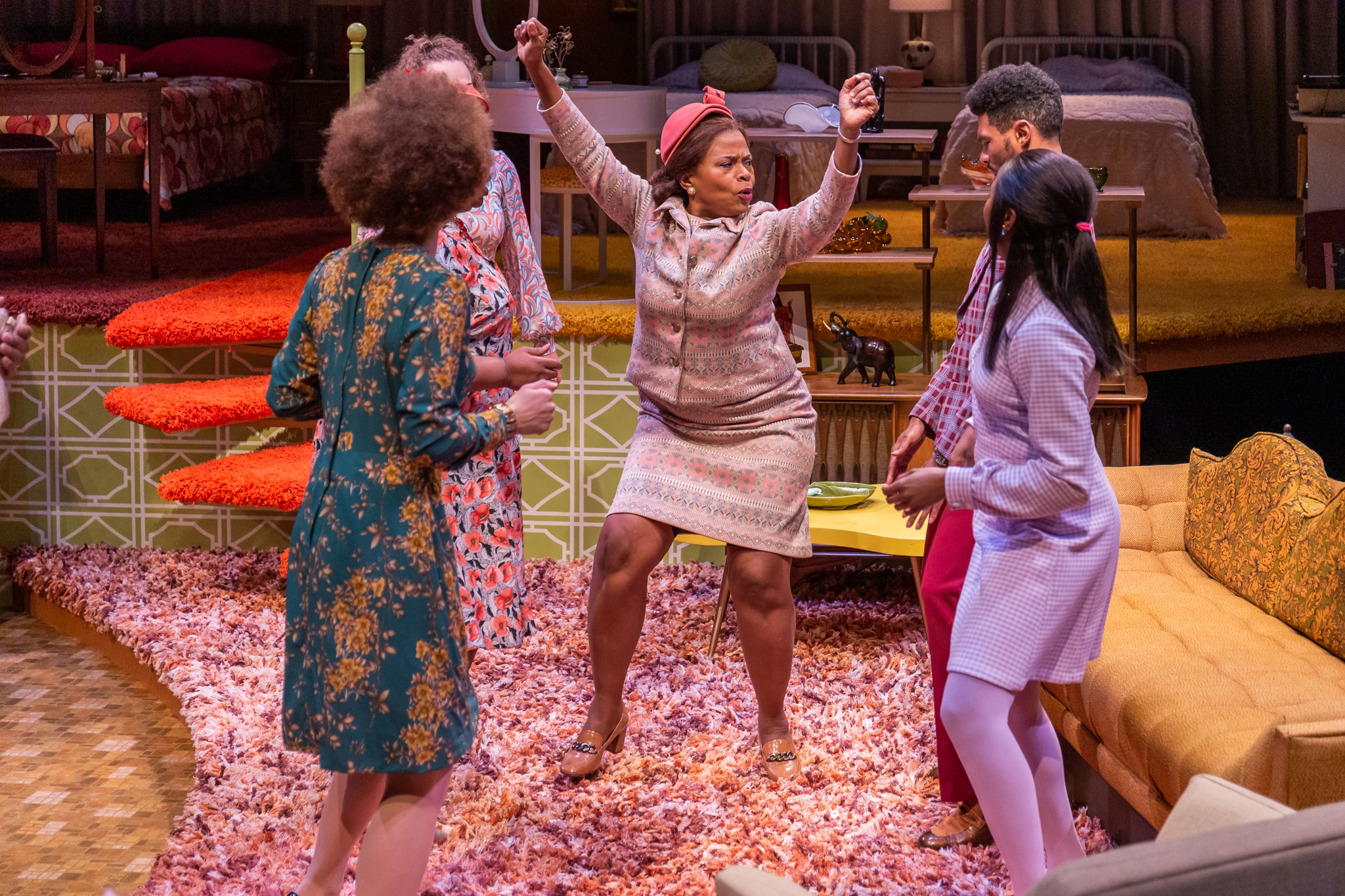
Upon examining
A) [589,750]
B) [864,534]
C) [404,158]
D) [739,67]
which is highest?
[739,67]

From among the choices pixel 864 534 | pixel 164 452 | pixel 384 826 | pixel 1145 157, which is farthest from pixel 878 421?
pixel 1145 157

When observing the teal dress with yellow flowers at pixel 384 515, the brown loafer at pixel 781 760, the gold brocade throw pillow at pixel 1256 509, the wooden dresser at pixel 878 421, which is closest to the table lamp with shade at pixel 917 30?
the wooden dresser at pixel 878 421

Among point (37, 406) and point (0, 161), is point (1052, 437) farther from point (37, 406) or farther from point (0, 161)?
point (0, 161)

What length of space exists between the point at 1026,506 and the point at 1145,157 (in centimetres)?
574

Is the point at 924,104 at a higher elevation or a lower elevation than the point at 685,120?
higher

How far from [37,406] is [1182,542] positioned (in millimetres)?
3610

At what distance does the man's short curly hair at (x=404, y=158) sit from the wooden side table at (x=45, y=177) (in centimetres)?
402

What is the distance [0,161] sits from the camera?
652cm

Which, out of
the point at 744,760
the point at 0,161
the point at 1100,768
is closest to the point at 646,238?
the point at 744,760

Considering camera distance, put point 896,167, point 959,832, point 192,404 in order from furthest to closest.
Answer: point 896,167
point 192,404
point 959,832

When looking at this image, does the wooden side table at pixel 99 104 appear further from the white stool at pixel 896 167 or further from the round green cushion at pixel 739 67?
the white stool at pixel 896 167

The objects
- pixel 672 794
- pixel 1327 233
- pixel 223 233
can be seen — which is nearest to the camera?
pixel 672 794

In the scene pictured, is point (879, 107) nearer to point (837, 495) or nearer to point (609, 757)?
point (837, 495)

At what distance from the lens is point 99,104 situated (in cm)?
512
